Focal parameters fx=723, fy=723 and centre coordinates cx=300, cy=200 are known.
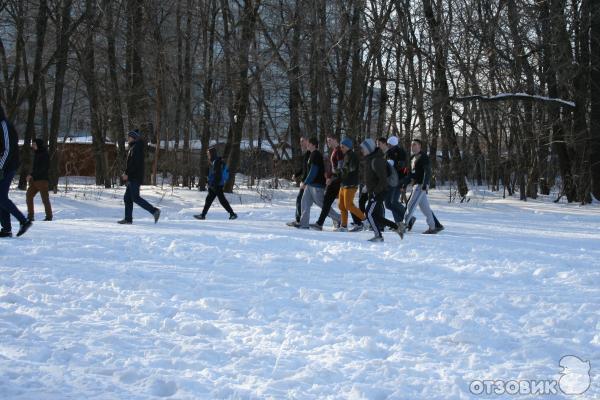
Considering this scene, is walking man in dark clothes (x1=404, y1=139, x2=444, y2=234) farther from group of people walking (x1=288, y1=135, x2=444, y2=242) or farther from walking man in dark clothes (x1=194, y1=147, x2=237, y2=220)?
walking man in dark clothes (x1=194, y1=147, x2=237, y2=220)

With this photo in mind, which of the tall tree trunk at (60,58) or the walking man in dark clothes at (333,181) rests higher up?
the tall tree trunk at (60,58)

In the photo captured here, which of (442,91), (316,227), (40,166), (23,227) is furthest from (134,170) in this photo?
(442,91)

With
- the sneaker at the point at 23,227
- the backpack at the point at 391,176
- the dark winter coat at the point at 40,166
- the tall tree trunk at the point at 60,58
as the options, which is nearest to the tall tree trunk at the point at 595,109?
the backpack at the point at 391,176

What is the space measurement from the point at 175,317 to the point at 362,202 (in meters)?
8.45

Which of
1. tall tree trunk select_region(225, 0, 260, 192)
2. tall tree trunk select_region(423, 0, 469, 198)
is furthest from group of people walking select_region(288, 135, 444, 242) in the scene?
tall tree trunk select_region(225, 0, 260, 192)

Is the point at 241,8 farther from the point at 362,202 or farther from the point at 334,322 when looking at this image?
the point at 334,322

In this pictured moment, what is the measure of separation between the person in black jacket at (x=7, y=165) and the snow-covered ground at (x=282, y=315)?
0.39 metres

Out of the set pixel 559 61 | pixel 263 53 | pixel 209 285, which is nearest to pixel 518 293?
pixel 209 285

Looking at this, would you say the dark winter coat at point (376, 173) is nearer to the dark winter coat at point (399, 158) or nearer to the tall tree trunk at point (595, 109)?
the dark winter coat at point (399, 158)

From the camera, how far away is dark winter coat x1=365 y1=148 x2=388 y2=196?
10.7m

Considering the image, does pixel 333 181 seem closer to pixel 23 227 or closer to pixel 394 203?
pixel 394 203

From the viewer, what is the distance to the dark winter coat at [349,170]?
1231cm

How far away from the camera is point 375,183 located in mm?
10773

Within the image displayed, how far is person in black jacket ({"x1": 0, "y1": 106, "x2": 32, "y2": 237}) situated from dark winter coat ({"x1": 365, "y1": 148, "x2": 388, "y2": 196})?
16.2 ft
